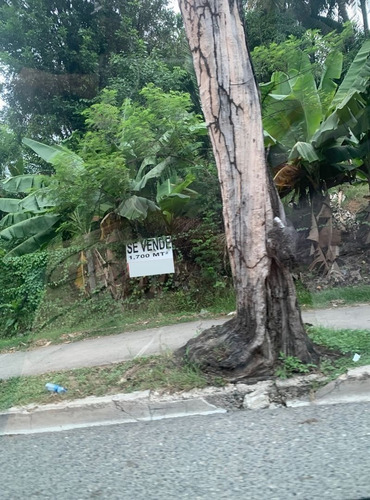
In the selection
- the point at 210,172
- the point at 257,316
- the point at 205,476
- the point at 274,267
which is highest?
the point at 210,172

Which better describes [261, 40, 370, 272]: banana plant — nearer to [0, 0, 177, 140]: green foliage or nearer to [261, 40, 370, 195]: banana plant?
[261, 40, 370, 195]: banana plant

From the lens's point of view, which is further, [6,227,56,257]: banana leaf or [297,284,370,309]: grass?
[6,227,56,257]: banana leaf

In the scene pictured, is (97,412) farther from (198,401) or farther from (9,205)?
(9,205)

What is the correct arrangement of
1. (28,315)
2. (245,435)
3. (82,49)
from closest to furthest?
(245,435)
(28,315)
(82,49)

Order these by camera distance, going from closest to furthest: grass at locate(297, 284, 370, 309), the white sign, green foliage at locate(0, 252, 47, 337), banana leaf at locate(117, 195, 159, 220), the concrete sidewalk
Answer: the concrete sidewalk < grass at locate(297, 284, 370, 309) < banana leaf at locate(117, 195, 159, 220) < the white sign < green foliage at locate(0, 252, 47, 337)

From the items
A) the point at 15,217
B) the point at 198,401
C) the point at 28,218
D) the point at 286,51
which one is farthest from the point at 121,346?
the point at 286,51

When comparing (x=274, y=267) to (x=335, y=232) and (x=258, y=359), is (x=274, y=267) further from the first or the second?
(x=335, y=232)

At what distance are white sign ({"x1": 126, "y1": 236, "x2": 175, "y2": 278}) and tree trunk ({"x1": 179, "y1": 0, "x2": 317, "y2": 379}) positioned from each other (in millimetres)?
4186

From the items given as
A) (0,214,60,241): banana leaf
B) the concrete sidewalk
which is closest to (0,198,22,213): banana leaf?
(0,214,60,241): banana leaf

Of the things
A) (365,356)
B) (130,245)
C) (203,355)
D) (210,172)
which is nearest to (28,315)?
(130,245)

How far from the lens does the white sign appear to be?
10.2 metres

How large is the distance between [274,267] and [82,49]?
12263 millimetres

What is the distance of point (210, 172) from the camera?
10.9 m

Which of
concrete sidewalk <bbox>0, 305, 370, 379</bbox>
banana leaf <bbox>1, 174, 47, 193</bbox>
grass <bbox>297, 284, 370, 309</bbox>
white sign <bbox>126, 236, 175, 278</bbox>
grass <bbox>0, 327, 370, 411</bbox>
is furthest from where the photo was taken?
banana leaf <bbox>1, 174, 47, 193</bbox>
